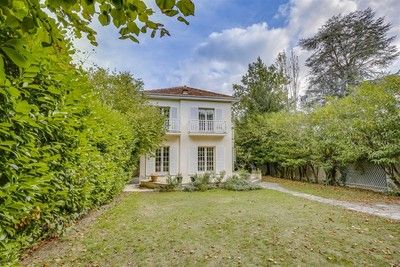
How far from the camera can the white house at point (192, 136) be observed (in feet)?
62.0

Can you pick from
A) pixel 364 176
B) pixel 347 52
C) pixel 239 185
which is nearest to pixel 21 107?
pixel 239 185

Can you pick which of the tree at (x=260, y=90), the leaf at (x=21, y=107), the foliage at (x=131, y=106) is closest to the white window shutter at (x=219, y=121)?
the foliage at (x=131, y=106)

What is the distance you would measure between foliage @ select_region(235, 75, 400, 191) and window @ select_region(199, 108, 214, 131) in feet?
18.0

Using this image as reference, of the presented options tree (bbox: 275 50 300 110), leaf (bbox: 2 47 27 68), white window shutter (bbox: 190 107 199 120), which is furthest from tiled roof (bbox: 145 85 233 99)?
leaf (bbox: 2 47 27 68)

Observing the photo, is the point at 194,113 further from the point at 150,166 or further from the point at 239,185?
the point at 239,185

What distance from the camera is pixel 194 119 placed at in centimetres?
1939

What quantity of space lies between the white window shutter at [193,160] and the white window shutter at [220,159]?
1.57 metres

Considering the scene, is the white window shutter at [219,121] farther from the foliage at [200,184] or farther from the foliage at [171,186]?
the foliage at [171,186]

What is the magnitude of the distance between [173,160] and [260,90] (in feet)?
43.6

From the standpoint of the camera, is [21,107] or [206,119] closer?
[21,107]

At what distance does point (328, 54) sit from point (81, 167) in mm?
28922

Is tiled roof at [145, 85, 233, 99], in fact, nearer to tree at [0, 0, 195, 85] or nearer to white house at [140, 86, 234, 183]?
white house at [140, 86, 234, 183]

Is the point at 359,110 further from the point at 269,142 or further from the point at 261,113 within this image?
the point at 261,113

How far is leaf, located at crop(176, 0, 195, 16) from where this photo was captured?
121cm
